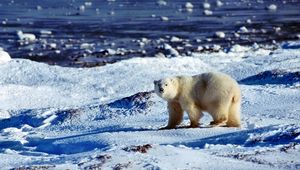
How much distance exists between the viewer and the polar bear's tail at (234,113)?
737cm

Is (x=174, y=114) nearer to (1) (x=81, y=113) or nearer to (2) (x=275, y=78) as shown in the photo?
(1) (x=81, y=113)

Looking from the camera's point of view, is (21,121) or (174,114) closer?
(174,114)

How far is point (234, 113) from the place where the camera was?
7398 mm

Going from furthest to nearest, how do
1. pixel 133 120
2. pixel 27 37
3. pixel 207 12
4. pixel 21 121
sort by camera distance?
pixel 207 12
pixel 27 37
pixel 21 121
pixel 133 120

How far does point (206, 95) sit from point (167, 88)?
1.23 ft

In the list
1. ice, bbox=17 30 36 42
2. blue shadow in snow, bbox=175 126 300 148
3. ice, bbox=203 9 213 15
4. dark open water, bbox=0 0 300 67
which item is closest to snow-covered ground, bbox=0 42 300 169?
blue shadow in snow, bbox=175 126 300 148

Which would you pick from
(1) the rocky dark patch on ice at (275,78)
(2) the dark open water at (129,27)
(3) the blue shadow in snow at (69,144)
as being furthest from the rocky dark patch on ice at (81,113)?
(2) the dark open water at (129,27)

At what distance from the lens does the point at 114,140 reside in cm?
709

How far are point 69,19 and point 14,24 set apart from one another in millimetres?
2307

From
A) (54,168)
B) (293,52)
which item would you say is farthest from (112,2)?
(54,168)

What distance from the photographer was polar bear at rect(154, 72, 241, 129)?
286 inches

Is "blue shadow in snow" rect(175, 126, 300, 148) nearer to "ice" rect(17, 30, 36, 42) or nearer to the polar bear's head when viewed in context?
the polar bear's head

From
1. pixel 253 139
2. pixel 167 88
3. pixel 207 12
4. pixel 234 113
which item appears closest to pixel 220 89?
pixel 234 113

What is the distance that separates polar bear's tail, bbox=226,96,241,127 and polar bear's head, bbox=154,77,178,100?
1.81ft
